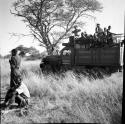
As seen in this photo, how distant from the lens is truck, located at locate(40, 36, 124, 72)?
788 centimetres

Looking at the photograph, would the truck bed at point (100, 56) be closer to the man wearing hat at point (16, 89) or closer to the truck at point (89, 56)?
the truck at point (89, 56)

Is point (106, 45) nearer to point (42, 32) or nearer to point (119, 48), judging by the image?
point (119, 48)

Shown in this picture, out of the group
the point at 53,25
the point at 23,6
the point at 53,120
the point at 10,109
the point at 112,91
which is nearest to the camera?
the point at 53,120

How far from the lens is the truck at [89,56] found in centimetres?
788

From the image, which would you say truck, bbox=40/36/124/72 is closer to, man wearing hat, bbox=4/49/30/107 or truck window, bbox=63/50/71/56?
truck window, bbox=63/50/71/56

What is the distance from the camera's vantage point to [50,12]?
1786cm

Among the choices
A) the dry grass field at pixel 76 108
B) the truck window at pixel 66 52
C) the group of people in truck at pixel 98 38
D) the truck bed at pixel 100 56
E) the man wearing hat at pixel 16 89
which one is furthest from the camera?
the truck window at pixel 66 52

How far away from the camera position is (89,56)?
336 inches

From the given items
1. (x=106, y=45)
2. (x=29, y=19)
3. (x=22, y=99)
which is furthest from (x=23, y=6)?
(x=22, y=99)

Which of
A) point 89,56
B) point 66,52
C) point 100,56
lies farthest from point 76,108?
point 66,52

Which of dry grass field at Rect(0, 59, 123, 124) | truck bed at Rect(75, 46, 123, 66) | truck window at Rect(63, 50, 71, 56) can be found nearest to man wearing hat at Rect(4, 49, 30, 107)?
dry grass field at Rect(0, 59, 123, 124)

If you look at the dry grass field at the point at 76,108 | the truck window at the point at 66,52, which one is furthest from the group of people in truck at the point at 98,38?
the dry grass field at the point at 76,108

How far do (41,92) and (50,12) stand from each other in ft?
42.8

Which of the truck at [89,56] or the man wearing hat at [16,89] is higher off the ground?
the truck at [89,56]
